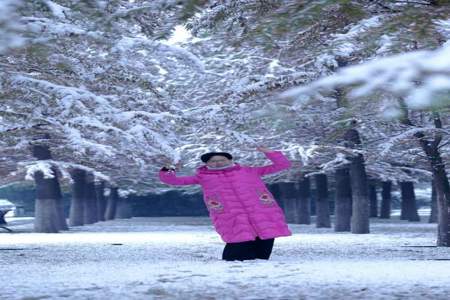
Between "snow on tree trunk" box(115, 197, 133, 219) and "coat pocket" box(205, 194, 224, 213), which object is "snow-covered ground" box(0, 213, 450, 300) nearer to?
"coat pocket" box(205, 194, 224, 213)

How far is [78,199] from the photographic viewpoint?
32.9 meters

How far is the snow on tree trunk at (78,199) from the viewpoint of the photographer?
32.5m

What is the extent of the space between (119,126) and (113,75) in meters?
2.61

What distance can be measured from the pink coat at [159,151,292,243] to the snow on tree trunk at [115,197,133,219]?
39766mm

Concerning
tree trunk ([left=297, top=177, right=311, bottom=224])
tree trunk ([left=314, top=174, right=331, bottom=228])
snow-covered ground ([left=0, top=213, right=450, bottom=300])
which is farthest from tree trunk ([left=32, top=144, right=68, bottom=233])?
snow-covered ground ([left=0, top=213, right=450, bottom=300])

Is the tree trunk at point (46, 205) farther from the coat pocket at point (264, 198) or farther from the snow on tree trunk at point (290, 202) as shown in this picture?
the coat pocket at point (264, 198)

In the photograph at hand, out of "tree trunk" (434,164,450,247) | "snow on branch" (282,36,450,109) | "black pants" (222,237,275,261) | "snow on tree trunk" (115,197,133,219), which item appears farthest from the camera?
"snow on tree trunk" (115,197,133,219)

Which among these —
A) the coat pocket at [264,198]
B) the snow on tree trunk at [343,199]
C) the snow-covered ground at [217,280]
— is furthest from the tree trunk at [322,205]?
the coat pocket at [264,198]

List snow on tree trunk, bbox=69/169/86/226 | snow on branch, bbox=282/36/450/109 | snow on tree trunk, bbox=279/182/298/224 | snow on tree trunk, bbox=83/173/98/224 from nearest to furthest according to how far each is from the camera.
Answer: snow on branch, bbox=282/36/450/109
snow on tree trunk, bbox=69/169/86/226
snow on tree trunk, bbox=279/182/298/224
snow on tree trunk, bbox=83/173/98/224

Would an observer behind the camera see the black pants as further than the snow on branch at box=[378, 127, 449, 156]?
No

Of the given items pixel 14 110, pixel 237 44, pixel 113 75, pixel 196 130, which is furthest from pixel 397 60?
pixel 196 130

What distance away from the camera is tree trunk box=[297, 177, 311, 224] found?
3256 centimetres

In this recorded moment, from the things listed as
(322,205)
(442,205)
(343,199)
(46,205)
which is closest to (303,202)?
(322,205)

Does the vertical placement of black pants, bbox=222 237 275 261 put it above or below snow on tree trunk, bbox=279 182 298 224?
below
